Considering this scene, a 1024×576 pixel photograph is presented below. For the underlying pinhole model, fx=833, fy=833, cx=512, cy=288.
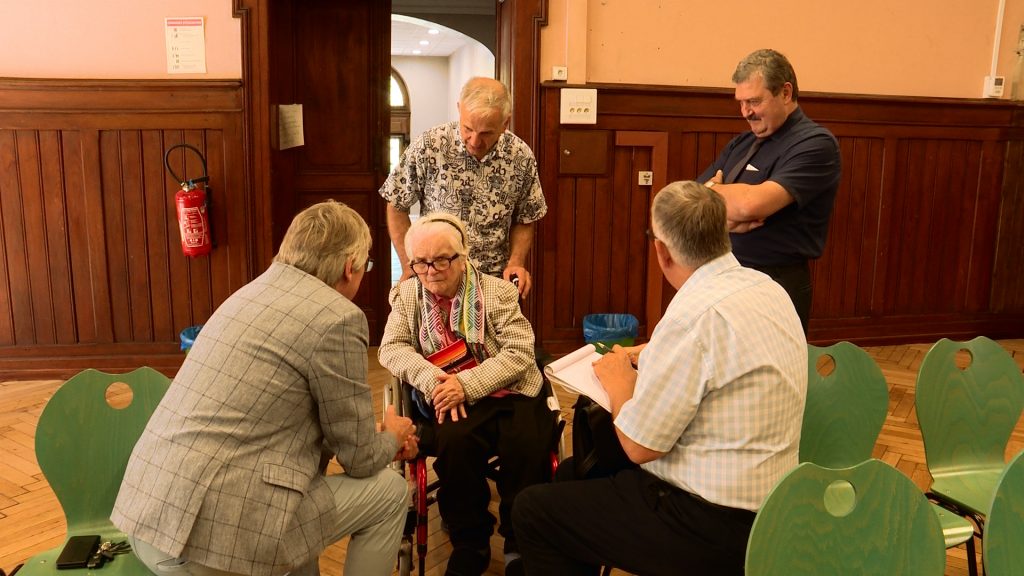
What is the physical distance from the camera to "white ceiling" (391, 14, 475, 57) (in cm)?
1147

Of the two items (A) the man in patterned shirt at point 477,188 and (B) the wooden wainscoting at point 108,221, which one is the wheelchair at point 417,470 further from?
(B) the wooden wainscoting at point 108,221

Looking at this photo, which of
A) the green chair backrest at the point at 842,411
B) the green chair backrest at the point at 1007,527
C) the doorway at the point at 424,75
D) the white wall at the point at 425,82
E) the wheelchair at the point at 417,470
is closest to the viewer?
the green chair backrest at the point at 1007,527

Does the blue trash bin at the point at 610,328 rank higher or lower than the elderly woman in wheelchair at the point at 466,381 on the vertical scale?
lower

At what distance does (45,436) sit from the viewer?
76.5 inches

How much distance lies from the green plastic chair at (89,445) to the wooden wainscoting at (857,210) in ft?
10.5

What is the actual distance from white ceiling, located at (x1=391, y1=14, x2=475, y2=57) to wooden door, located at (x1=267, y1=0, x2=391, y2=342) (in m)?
5.51

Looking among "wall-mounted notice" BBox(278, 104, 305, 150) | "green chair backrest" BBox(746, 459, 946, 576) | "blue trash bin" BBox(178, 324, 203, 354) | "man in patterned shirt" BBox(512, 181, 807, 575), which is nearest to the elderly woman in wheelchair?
"man in patterned shirt" BBox(512, 181, 807, 575)

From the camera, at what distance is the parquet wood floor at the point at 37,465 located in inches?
111

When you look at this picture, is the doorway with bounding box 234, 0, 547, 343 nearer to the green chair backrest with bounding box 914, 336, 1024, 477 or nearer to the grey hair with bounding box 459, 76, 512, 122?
the grey hair with bounding box 459, 76, 512, 122

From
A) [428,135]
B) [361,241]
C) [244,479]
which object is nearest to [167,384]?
[244,479]

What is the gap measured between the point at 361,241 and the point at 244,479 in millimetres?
603

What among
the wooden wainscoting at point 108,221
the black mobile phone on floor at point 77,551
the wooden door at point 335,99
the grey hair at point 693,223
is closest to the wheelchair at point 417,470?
the black mobile phone on floor at point 77,551

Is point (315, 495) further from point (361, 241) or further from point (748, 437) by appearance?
point (748, 437)

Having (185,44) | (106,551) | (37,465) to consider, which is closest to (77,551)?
(106,551)
